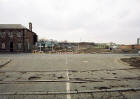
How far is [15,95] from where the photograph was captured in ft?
15.4

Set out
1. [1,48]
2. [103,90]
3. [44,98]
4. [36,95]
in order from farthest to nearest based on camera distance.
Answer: [1,48] < [103,90] < [36,95] < [44,98]

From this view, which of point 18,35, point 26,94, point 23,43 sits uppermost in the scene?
point 18,35

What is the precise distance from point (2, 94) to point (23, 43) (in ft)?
100

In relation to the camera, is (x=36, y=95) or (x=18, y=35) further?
(x=18, y=35)

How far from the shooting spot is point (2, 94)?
4.72 m

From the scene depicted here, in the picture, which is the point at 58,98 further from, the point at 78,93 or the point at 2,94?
the point at 2,94

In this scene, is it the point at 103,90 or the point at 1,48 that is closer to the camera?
the point at 103,90

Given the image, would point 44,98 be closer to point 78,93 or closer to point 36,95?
point 36,95

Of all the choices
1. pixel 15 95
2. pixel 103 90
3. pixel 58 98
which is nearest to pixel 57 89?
pixel 58 98

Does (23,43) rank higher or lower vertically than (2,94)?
higher

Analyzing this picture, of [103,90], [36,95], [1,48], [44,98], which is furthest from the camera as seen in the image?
[1,48]

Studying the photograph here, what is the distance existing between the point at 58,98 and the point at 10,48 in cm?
3328

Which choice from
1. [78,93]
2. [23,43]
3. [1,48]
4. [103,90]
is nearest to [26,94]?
[78,93]

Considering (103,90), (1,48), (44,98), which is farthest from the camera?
(1,48)
